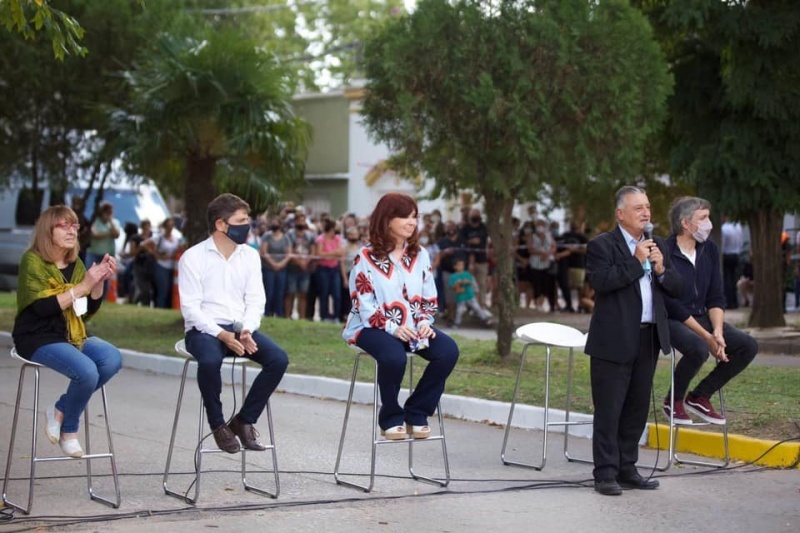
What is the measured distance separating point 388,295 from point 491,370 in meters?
5.79

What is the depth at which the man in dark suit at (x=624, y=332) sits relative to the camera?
333 inches

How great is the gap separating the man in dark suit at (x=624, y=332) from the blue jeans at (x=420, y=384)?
98 centimetres

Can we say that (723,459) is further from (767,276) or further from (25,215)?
(25,215)

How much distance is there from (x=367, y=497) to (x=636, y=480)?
1830mm

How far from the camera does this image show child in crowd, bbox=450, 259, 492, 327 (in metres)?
22.2

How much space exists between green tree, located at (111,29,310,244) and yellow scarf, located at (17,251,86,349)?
1003cm

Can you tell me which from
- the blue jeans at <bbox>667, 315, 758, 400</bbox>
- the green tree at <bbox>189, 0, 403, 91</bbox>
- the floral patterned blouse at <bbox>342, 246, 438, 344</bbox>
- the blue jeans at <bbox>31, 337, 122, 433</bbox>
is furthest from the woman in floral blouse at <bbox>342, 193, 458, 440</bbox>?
the green tree at <bbox>189, 0, 403, 91</bbox>

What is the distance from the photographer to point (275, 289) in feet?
74.7

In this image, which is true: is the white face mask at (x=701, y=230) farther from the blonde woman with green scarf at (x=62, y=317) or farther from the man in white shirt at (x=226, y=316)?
the blonde woman with green scarf at (x=62, y=317)

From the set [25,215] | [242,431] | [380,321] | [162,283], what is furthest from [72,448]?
[25,215]

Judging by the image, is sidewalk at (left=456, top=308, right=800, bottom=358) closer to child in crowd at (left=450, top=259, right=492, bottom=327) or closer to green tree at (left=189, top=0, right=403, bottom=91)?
child in crowd at (left=450, top=259, right=492, bottom=327)

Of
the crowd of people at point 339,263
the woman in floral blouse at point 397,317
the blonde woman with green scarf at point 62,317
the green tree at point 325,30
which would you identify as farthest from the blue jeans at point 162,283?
the green tree at point 325,30

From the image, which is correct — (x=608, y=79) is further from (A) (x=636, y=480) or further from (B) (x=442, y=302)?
(B) (x=442, y=302)

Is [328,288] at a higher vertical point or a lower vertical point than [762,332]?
higher
